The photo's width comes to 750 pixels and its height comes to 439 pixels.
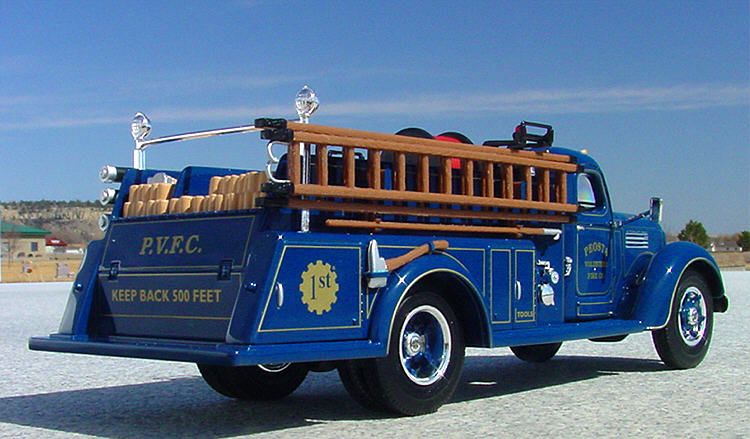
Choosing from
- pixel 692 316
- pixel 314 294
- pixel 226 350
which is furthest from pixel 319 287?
pixel 692 316

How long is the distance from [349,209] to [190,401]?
2.52 metres

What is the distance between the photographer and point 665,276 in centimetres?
1002

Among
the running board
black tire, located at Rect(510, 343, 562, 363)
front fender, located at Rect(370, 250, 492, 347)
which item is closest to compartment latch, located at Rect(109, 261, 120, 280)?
front fender, located at Rect(370, 250, 492, 347)

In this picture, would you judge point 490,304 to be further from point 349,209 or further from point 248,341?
point 248,341

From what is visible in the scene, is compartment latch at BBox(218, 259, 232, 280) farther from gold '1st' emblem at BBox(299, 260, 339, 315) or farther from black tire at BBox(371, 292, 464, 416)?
black tire at BBox(371, 292, 464, 416)

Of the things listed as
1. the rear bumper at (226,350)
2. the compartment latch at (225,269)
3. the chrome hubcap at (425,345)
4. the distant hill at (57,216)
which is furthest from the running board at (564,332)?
the distant hill at (57,216)

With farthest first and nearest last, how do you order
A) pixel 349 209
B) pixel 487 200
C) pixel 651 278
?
pixel 651 278 < pixel 487 200 < pixel 349 209

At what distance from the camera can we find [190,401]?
8711mm

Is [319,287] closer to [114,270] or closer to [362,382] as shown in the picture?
[362,382]

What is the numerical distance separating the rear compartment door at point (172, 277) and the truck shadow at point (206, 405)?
2.13ft

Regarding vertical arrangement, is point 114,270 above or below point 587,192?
below

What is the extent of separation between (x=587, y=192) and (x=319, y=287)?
3.99 metres

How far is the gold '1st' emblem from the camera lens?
6855 mm

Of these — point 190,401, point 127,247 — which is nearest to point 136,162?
point 127,247
